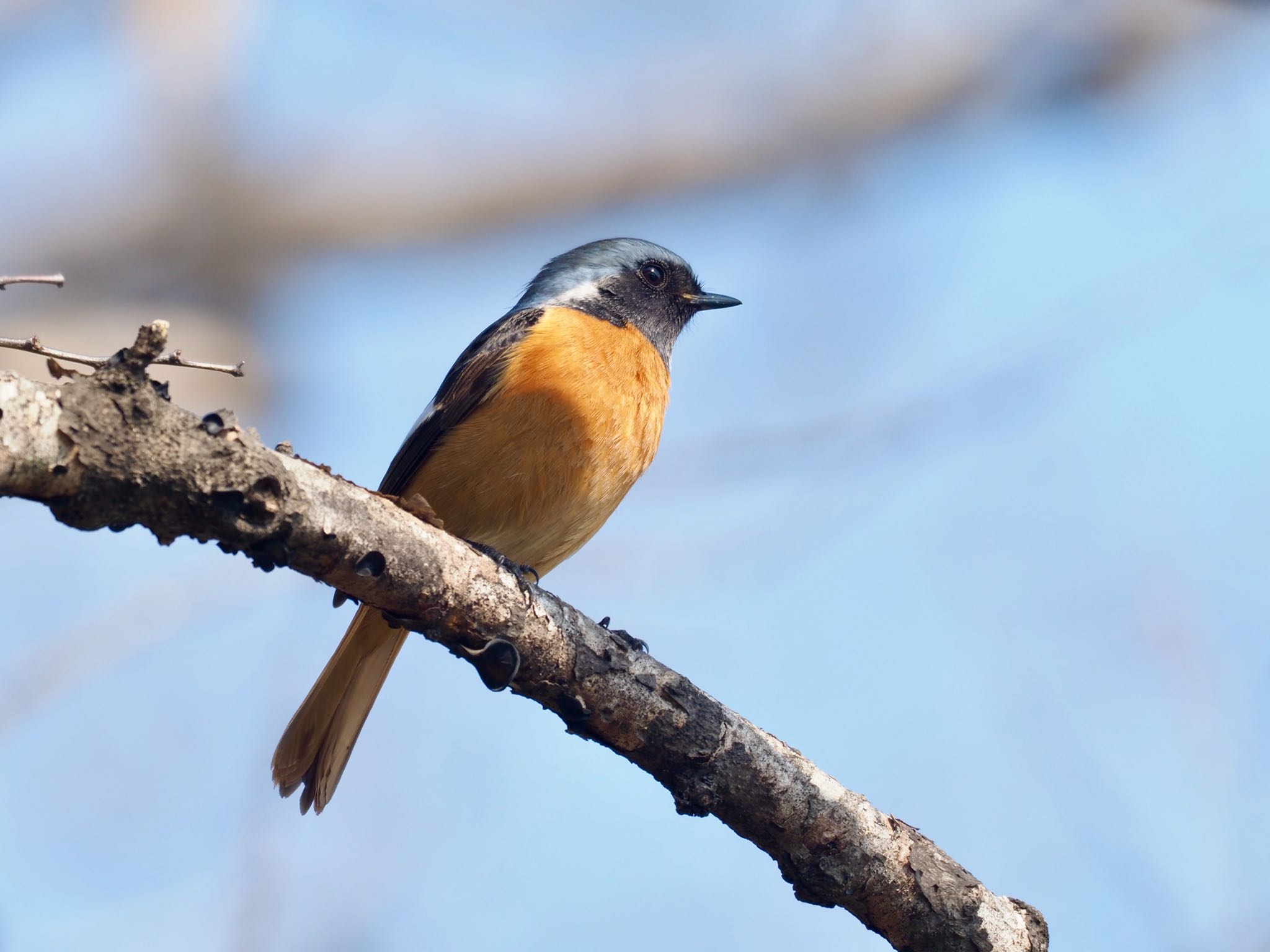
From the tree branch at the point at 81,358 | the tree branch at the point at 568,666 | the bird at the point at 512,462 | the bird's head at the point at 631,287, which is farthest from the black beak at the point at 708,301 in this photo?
the tree branch at the point at 81,358

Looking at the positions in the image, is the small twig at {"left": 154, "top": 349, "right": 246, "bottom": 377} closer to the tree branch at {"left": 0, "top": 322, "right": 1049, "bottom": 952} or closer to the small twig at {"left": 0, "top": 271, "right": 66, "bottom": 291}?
the tree branch at {"left": 0, "top": 322, "right": 1049, "bottom": 952}

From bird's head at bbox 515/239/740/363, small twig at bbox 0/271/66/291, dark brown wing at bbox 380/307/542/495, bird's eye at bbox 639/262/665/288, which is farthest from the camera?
bird's eye at bbox 639/262/665/288

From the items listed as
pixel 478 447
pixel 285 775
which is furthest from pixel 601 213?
pixel 285 775

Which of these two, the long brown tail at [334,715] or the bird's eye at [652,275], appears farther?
the bird's eye at [652,275]

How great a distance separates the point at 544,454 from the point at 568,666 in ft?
4.46

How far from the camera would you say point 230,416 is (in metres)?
2.44

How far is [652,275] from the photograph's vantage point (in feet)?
20.5

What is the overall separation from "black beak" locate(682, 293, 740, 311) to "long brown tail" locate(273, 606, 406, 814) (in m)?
2.45

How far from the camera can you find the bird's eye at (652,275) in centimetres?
619

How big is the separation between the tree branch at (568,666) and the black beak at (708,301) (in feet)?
10.2

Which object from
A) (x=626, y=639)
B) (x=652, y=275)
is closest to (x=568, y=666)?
(x=626, y=639)

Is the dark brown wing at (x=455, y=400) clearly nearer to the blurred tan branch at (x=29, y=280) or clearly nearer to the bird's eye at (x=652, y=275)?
the bird's eye at (x=652, y=275)

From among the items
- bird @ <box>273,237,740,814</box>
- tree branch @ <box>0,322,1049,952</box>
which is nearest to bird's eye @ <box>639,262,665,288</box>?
bird @ <box>273,237,740,814</box>

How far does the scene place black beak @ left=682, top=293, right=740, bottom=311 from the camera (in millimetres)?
6297
